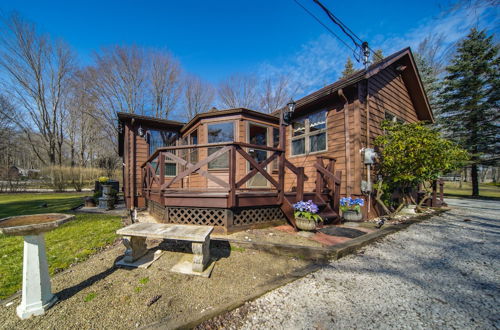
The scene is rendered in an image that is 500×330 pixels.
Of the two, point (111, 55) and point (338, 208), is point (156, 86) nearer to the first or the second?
point (111, 55)

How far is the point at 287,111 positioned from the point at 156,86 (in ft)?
59.0

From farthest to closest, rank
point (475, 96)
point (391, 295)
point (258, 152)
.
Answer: point (475, 96), point (258, 152), point (391, 295)

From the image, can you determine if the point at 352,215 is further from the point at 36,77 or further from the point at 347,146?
the point at 36,77

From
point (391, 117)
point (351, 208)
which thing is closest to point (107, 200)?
point (351, 208)

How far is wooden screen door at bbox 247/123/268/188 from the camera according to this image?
20.8 feet

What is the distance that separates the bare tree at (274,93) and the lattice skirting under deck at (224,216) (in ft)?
54.0

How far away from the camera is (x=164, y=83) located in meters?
18.3

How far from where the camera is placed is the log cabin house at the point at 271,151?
12.4 ft

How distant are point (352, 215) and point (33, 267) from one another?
5.32 m

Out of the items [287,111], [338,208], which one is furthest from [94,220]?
[338,208]

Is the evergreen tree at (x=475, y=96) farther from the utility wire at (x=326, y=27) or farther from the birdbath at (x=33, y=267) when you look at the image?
the birdbath at (x=33, y=267)

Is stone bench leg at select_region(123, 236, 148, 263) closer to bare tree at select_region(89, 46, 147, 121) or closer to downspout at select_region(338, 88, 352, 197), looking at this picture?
downspout at select_region(338, 88, 352, 197)

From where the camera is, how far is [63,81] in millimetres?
17812

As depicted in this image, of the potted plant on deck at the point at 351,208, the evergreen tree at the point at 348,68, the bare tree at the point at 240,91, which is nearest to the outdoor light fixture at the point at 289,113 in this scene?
the potted plant on deck at the point at 351,208
